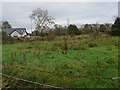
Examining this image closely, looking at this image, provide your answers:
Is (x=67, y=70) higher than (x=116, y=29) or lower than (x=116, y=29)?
lower

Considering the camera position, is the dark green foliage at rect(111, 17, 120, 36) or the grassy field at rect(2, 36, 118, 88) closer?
the grassy field at rect(2, 36, 118, 88)

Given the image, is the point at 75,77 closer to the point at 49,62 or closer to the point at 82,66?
the point at 82,66

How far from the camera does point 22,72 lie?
8242mm

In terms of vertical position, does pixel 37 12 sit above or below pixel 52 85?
above

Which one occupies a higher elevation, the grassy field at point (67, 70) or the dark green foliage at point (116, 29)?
the dark green foliage at point (116, 29)

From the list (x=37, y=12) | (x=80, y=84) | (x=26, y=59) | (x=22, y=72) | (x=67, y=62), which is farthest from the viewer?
(x=37, y=12)

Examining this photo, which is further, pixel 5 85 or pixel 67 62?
pixel 67 62

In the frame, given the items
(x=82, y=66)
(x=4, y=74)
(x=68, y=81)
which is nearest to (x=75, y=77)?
(x=68, y=81)

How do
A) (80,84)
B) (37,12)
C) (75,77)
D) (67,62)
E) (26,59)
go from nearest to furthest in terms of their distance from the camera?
1. (80,84)
2. (75,77)
3. (67,62)
4. (26,59)
5. (37,12)

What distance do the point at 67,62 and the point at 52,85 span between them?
7.25ft

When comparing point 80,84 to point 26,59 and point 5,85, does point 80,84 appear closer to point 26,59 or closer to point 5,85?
point 5,85

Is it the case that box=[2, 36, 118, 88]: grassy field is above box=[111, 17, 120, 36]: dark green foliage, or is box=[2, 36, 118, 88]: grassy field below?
below

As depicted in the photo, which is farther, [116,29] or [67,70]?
[116,29]

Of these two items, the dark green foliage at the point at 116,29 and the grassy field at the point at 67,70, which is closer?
the grassy field at the point at 67,70
